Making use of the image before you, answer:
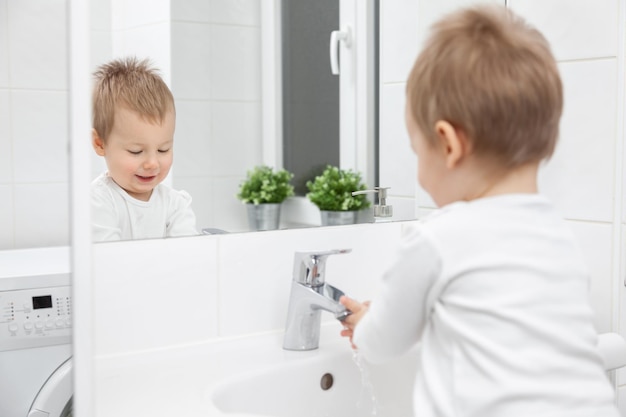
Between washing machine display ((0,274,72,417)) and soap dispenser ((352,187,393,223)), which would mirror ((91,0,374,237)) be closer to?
soap dispenser ((352,187,393,223))

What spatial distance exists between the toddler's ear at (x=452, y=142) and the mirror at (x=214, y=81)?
0.45 meters

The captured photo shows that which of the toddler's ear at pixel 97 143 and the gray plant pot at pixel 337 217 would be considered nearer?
the toddler's ear at pixel 97 143

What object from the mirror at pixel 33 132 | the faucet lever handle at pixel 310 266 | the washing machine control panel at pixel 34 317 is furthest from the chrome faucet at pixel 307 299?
the mirror at pixel 33 132

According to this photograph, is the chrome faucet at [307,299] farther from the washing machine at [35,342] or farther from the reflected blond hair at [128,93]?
the washing machine at [35,342]

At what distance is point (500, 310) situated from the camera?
73 centimetres

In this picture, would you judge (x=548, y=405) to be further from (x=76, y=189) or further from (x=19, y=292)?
(x=19, y=292)

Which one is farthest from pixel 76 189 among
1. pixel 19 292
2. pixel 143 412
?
pixel 19 292

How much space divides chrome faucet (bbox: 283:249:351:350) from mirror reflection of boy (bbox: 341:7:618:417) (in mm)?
310

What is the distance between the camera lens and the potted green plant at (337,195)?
1.25m

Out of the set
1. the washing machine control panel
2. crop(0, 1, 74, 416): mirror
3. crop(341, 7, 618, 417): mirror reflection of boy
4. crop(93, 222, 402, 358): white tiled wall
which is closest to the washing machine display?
the washing machine control panel

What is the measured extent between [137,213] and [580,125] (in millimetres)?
804

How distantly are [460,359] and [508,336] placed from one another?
5 cm

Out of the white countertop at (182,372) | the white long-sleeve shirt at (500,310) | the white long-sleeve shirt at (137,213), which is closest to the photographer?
the white long-sleeve shirt at (500,310)

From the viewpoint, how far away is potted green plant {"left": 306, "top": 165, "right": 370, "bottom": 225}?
125 cm
